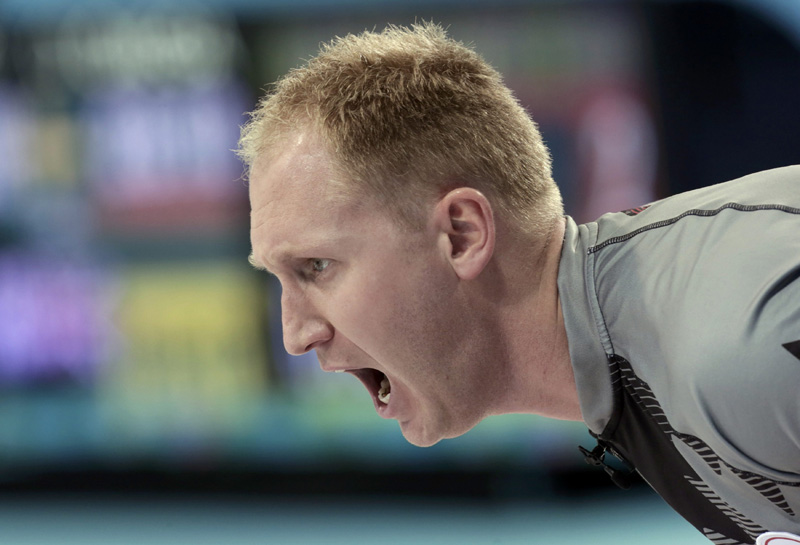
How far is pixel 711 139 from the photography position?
4.37 m

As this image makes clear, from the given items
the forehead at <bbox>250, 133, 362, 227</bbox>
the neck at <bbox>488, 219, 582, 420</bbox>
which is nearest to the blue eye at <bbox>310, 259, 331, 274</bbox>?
the forehead at <bbox>250, 133, 362, 227</bbox>

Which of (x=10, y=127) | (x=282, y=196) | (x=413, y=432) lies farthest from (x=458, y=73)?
(x=10, y=127)

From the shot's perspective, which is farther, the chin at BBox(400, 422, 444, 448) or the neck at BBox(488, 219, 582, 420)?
the chin at BBox(400, 422, 444, 448)

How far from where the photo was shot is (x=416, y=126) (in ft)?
5.36

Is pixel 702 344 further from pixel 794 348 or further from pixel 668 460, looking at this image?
pixel 668 460

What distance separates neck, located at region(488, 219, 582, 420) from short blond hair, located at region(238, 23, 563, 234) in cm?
7

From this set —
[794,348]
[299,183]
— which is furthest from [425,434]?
[794,348]

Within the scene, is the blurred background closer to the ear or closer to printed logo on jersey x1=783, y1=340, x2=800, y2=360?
the ear

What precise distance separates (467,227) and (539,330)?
0.78ft

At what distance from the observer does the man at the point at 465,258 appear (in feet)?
4.83

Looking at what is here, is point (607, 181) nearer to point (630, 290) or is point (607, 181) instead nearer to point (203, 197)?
point (203, 197)

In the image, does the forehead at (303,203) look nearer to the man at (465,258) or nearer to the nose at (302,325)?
the man at (465,258)

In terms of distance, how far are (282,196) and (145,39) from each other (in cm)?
349

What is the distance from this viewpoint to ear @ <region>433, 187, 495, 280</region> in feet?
5.30
